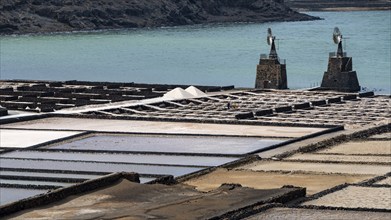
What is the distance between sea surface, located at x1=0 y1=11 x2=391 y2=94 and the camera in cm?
11556

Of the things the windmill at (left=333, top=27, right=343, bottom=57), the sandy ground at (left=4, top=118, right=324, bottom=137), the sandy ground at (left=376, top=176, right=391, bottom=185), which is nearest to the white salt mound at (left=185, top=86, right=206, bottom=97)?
the windmill at (left=333, top=27, right=343, bottom=57)

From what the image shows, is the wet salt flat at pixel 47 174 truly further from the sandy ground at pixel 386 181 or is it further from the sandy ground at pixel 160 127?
the sandy ground at pixel 160 127

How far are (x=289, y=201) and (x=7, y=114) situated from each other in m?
29.7

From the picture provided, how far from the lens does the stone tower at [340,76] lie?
261 ft

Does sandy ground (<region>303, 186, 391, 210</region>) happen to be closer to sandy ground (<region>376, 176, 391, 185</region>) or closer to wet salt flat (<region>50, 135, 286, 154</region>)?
sandy ground (<region>376, 176, 391, 185</region>)

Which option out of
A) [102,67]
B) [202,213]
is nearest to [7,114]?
[202,213]

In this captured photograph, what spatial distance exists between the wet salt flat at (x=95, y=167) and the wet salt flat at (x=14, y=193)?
3.88 m

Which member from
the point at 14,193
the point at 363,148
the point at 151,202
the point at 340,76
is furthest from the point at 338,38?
the point at 151,202

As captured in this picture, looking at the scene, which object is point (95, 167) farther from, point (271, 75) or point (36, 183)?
point (271, 75)

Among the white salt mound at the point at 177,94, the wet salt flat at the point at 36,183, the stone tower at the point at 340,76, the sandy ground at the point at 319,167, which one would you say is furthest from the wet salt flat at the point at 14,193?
the stone tower at the point at 340,76

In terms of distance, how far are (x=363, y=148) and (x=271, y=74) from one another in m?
32.7

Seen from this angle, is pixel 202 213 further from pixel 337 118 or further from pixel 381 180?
pixel 337 118

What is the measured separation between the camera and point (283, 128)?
Result: 55.7 meters

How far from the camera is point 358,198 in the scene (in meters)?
35.8
